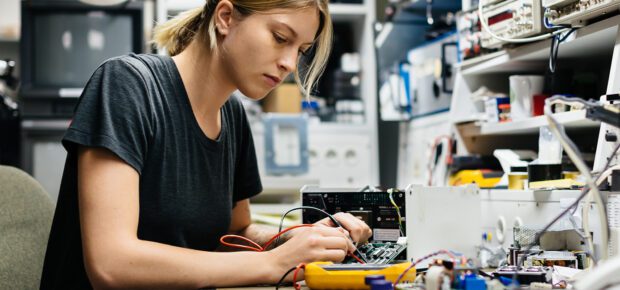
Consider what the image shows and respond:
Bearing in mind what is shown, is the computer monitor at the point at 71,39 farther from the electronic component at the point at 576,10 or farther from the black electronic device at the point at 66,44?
the electronic component at the point at 576,10

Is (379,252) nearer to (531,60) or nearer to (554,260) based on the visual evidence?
(554,260)

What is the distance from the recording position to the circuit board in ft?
3.71

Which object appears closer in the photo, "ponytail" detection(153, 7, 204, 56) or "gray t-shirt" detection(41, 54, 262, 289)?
"gray t-shirt" detection(41, 54, 262, 289)

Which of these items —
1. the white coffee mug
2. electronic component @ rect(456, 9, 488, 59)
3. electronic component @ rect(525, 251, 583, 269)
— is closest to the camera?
electronic component @ rect(525, 251, 583, 269)

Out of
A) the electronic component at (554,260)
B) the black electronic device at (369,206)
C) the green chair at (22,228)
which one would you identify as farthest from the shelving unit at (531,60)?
the green chair at (22,228)

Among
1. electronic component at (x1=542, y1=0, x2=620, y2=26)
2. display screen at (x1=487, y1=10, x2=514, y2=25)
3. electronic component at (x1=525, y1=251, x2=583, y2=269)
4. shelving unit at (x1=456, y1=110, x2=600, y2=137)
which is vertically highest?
display screen at (x1=487, y1=10, x2=514, y2=25)

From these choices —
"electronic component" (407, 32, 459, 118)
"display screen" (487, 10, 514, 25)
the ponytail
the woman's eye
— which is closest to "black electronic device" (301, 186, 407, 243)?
the woman's eye

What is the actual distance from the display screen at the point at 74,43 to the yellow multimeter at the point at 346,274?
2.48 meters

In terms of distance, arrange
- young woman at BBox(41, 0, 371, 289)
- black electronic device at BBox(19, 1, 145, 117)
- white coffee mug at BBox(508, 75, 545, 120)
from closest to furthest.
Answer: young woman at BBox(41, 0, 371, 289), white coffee mug at BBox(508, 75, 545, 120), black electronic device at BBox(19, 1, 145, 117)

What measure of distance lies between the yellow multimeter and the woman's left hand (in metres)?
0.22

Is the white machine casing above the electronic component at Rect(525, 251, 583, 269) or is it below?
above

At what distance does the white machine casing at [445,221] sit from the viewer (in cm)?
114

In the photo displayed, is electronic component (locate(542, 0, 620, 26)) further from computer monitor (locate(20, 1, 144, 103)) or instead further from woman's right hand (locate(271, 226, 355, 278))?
computer monitor (locate(20, 1, 144, 103))

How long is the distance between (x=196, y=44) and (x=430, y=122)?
1430 mm
